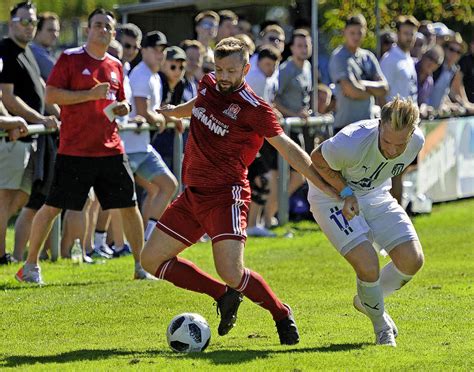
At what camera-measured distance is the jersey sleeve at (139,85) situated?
13.6 meters

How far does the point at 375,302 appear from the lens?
8.44 metres

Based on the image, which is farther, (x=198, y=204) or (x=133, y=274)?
(x=133, y=274)

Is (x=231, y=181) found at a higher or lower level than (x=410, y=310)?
higher

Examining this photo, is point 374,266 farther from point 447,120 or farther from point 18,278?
point 447,120

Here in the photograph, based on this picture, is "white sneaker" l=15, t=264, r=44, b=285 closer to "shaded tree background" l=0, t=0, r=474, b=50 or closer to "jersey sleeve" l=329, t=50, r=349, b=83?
"jersey sleeve" l=329, t=50, r=349, b=83

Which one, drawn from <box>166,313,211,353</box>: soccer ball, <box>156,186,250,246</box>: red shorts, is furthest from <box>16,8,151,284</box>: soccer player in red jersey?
<box>166,313,211,353</box>: soccer ball

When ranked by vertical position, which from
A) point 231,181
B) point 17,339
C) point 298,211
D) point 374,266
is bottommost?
point 298,211

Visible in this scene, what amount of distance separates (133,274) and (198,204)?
3.75 metres

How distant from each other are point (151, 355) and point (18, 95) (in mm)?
4980

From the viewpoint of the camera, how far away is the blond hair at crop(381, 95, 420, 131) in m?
8.09

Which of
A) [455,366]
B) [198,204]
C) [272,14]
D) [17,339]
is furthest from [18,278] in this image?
[272,14]

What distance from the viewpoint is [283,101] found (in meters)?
16.8

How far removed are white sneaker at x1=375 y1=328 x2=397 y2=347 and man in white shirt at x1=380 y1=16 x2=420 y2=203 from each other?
29.8 feet

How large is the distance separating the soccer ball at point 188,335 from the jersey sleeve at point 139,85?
18.3ft
